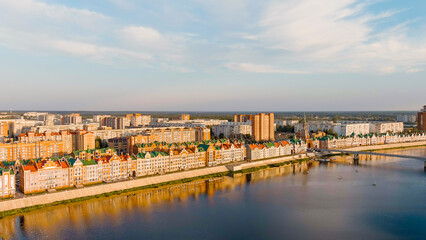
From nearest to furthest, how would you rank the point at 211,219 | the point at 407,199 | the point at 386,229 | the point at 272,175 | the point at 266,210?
the point at 386,229, the point at 211,219, the point at 266,210, the point at 407,199, the point at 272,175

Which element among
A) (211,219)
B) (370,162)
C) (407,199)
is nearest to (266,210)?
(211,219)

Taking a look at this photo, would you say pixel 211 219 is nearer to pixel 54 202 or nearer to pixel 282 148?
pixel 54 202

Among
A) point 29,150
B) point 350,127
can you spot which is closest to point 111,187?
point 29,150

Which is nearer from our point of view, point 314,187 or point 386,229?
point 386,229

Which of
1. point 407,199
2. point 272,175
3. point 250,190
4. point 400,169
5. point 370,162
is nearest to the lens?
point 407,199

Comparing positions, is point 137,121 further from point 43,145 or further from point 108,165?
point 108,165

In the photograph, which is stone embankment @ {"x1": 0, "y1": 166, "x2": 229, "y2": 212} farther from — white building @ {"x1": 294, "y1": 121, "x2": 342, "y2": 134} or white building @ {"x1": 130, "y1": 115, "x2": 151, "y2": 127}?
white building @ {"x1": 130, "y1": 115, "x2": 151, "y2": 127}
